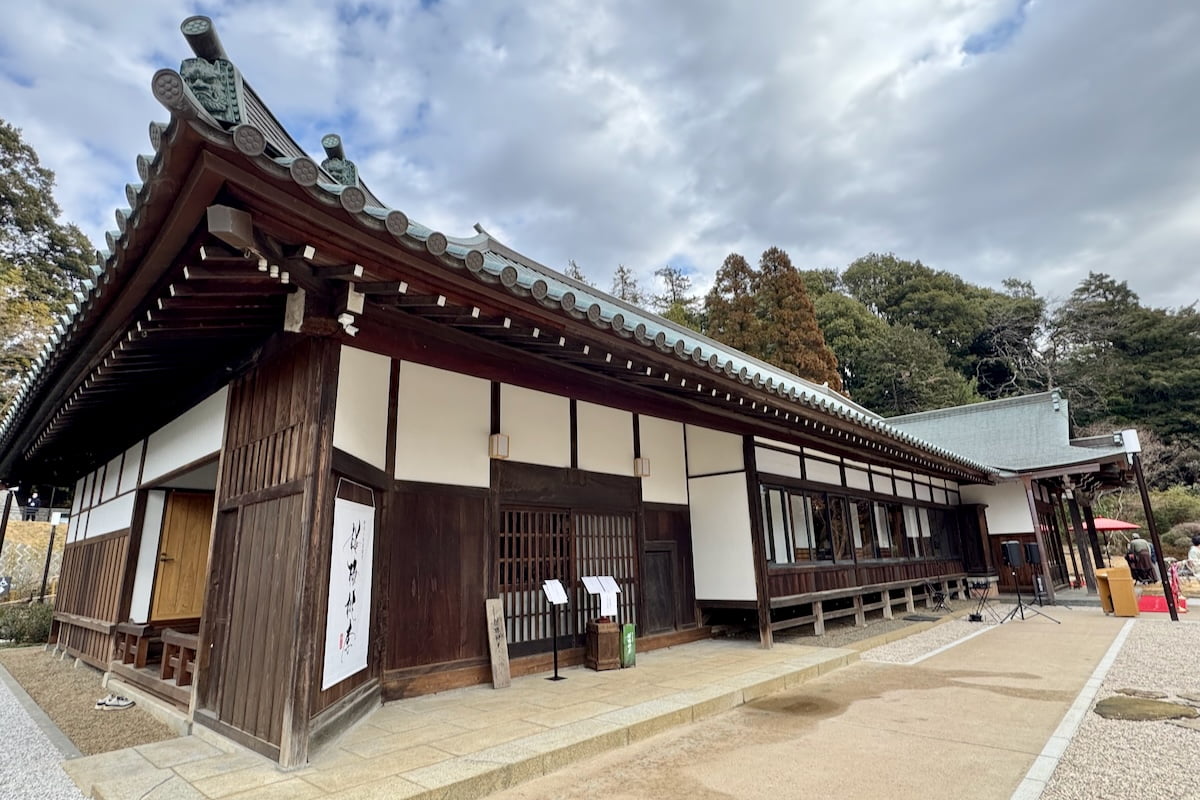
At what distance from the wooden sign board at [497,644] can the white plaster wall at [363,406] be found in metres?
1.69

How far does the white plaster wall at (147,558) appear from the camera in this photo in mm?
6652

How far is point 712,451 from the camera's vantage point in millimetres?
8305

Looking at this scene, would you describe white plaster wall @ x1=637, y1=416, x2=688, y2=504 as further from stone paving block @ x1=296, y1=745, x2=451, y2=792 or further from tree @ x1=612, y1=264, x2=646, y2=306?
tree @ x1=612, y1=264, x2=646, y2=306

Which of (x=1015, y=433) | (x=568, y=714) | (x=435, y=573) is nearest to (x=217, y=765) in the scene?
(x=435, y=573)

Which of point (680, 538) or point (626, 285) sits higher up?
point (626, 285)

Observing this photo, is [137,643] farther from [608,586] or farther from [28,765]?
[608,586]

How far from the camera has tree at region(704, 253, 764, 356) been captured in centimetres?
2481

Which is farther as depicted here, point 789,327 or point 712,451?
point 789,327

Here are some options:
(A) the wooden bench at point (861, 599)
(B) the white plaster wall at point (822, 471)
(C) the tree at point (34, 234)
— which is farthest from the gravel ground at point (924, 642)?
(C) the tree at point (34, 234)

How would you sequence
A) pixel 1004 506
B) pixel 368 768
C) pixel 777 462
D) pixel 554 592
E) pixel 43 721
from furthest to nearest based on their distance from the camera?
1. pixel 1004 506
2. pixel 777 462
3. pixel 554 592
4. pixel 43 721
5. pixel 368 768

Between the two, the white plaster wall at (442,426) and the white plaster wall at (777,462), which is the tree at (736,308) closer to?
the white plaster wall at (777,462)

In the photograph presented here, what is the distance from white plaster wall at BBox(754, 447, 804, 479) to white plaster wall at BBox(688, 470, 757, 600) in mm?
532

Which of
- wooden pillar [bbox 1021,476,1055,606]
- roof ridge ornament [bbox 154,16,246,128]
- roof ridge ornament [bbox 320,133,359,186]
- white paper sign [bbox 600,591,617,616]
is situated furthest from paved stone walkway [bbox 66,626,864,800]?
wooden pillar [bbox 1021,476,1055,606]

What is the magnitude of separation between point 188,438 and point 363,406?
8.26 feet
